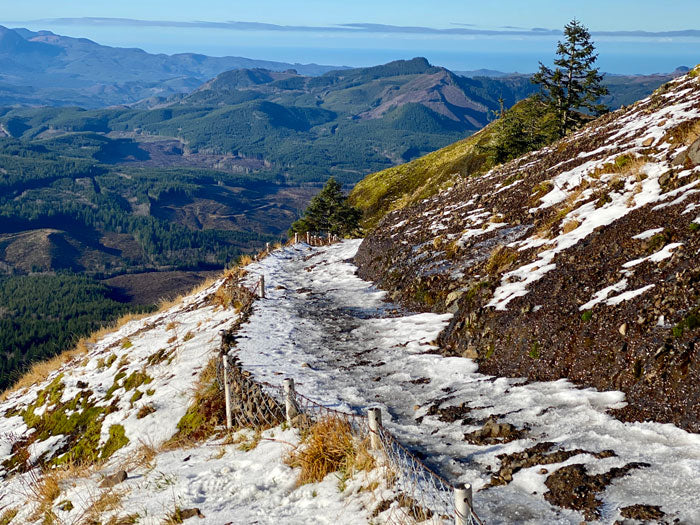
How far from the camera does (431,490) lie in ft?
22.0

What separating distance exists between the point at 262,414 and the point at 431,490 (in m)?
4.84

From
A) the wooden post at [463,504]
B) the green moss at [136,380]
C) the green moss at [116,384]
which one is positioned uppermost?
the wooden post at [463,504]

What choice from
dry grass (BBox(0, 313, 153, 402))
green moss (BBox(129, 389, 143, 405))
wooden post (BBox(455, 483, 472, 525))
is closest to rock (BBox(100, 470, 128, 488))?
green moss (BBox(129, 389, 143, 405))

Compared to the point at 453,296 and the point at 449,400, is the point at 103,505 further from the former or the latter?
the point at 453,296

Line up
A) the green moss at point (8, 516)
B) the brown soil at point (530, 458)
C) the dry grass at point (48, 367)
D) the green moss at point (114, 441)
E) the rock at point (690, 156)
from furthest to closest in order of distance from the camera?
the dry grass at point (48, 367) < the rock at point (690, 156) < the green moss at point (114, 441) < the green moss at point (8, 516) < the brown soil at point (530, 458)

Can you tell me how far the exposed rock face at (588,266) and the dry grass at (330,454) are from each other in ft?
14.2

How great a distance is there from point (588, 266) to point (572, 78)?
3456 centimetres

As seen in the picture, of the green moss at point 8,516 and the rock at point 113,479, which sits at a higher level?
the rock at point 113,479

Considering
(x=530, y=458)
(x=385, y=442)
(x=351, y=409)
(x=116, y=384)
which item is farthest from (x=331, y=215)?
(x=530, y=458)

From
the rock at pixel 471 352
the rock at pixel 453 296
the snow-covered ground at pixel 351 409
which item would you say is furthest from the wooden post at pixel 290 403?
the rock at pixel 453 296

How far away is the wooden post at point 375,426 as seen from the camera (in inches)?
300

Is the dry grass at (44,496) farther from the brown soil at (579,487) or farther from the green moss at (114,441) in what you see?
the brown soil at (579,487)

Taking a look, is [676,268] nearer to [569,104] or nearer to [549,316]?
[549,316]

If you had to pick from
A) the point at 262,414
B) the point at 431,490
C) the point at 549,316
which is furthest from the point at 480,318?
the point at 431,490
